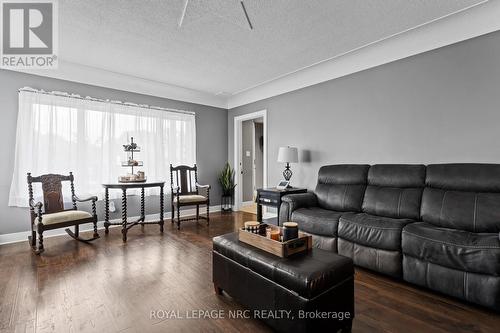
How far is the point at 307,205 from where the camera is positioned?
10.8 ft

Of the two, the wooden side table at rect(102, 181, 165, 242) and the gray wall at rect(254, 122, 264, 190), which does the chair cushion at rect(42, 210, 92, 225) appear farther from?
the gray wall at rect(254, 122, 264, 190)

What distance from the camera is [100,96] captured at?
13.5 ft

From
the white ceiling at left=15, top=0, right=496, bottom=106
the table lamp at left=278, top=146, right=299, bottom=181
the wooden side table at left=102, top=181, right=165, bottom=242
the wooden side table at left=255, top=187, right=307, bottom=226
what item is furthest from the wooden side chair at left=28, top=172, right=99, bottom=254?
the table lamp at left=278, top=146, right=299, bottom=181

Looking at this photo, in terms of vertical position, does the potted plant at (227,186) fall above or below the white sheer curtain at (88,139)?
below

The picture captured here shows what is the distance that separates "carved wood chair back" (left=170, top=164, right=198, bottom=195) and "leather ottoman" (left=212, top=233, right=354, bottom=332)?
9.75 ft

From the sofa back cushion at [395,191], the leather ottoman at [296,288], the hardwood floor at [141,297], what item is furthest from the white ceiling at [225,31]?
the hardwood floor at [141,297]

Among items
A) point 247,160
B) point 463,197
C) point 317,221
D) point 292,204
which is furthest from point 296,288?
point 247,160

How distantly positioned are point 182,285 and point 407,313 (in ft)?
5.81

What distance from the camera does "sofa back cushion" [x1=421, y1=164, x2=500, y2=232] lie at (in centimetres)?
211

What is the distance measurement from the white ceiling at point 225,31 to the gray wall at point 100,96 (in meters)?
0.42

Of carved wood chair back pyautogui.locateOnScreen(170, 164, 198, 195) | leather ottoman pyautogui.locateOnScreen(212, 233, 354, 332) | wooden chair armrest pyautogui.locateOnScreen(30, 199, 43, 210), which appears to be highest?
carved wood chair back pyautogui.locateOnScreen(170, 164, 198, 195)

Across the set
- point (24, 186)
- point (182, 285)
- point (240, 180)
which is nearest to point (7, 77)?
point (24, 186)

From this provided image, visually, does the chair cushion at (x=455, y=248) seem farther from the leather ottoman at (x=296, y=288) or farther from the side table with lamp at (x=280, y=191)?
the side table with lamp at (x=280, y=191)

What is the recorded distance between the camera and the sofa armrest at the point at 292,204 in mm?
3164
